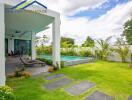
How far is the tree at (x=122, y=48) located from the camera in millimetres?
18500

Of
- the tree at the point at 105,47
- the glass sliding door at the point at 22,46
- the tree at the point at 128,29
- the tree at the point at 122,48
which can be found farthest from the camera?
the tree at the point at 128,29

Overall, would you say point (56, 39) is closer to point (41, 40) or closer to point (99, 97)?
point (99, 97)

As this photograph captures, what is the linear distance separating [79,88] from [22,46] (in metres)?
23.3

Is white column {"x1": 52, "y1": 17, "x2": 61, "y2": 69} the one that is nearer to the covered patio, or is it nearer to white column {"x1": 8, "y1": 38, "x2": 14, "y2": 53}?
the covered patio

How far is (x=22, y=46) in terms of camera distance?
1133 inches

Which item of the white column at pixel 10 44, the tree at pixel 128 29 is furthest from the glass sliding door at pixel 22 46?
the tree at pixel 128 29

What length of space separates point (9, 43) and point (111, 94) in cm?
2308

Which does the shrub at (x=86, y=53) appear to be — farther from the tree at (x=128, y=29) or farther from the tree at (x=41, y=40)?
the tree at (x=128, y=29)

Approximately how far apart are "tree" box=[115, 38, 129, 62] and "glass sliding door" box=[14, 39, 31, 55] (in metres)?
17.1

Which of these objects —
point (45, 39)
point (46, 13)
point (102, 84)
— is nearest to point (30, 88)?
point (102, 84)

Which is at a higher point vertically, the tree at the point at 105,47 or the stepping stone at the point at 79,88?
the tree at the point at 105,47

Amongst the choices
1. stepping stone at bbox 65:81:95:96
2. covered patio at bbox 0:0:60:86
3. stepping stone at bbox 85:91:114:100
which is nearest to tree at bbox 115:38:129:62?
covered patio at bbox 0:0:60:86

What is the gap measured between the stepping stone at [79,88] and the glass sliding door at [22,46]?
21376 millimetres

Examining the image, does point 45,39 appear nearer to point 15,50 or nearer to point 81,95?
point 15,50
